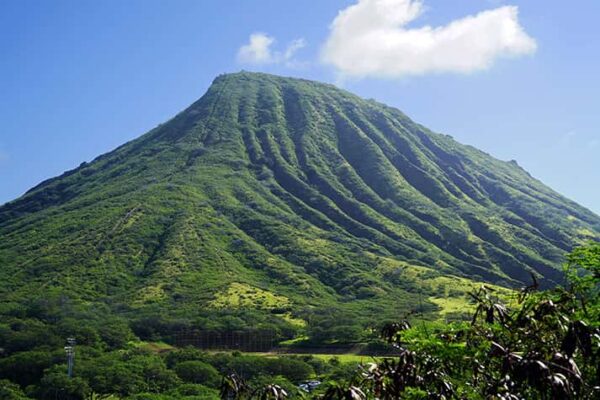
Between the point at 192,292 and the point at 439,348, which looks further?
the point at 192,292

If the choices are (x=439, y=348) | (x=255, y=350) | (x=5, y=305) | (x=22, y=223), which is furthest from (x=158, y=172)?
(x=439, y=348)

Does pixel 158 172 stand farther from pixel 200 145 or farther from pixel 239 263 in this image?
pixel 239 263

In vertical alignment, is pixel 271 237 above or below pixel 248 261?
above

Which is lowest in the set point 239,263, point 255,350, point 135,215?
point 255,350

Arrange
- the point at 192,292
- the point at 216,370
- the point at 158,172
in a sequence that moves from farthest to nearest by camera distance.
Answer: the point at 158,172 < the point at 192,292 < the point at 216,370

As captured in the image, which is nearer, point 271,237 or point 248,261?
point 248,261

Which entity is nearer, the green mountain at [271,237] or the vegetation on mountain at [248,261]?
the vegetation on mountain at [248,261]

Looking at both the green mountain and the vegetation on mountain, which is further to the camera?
the green mountain

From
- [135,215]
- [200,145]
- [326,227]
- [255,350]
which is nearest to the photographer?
[255,350]
